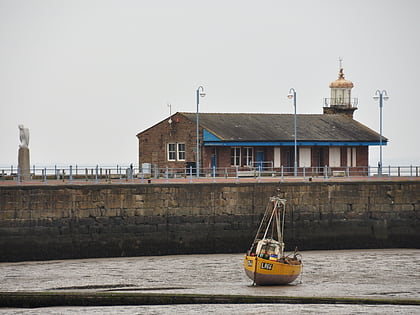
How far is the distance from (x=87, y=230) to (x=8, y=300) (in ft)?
49.4

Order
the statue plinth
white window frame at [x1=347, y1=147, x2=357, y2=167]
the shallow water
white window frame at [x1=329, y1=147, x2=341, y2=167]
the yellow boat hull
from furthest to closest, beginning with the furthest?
1. white window frame at [x1=347, y1=147, x2=357, y2=167]
2. white window frame at [x1=329, y1=147, x2=341, y2=167]
3. the statue plinth
4. the yellow boat hull
5. the shallow water

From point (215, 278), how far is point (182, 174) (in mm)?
14610

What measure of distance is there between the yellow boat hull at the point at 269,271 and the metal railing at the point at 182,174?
471 inches

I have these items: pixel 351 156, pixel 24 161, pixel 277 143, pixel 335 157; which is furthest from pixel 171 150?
pixel 24 161

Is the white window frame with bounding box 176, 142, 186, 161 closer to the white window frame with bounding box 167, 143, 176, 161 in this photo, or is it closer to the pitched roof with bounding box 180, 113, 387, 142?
the white window frame with bounding box 167, 143, 176, 161

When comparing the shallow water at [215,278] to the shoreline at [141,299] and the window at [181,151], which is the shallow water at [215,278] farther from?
the window at [181,151]

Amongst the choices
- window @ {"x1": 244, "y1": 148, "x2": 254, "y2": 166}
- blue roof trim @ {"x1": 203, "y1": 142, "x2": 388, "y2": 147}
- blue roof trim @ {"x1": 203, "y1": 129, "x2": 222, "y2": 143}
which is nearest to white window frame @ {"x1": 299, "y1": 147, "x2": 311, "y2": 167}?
blue roof trim @ {"x1": 203, "y1": 142, "x2": 388, "y2": 147}

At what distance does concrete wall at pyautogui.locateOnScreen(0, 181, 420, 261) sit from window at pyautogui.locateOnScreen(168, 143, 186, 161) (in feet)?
45.0

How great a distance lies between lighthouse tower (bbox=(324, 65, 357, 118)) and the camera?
81.4m

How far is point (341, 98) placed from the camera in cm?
8200

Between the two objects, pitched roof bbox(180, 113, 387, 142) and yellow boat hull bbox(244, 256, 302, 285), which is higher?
pitched roof bbox(180, 113, 387, 142)

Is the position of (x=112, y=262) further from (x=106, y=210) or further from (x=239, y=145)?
(x=239, y=145)

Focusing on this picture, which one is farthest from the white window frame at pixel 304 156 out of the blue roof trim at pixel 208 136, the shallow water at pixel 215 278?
the shallow water at pixel 215 278

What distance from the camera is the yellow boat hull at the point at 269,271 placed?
44188mm
